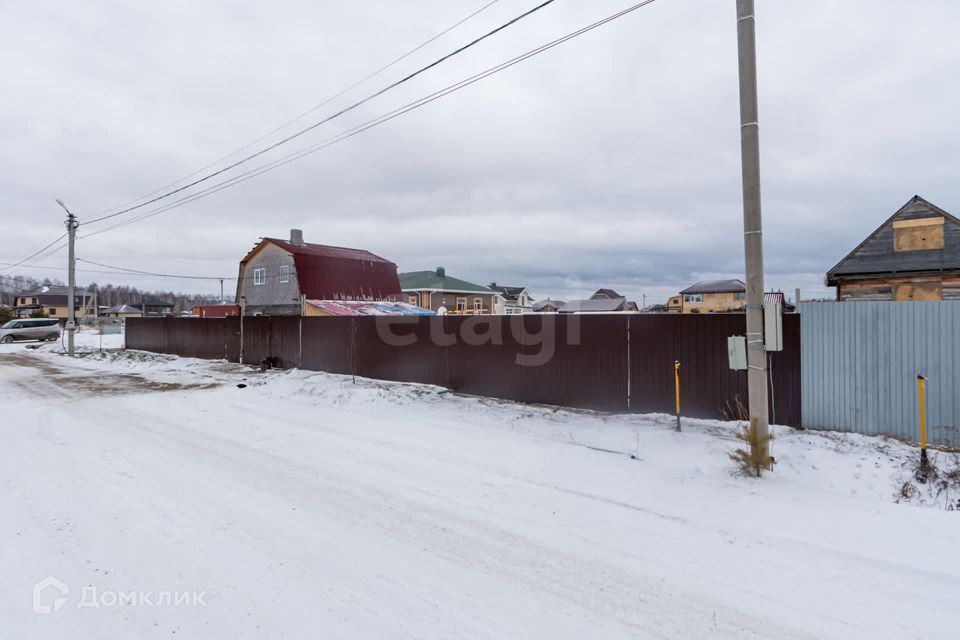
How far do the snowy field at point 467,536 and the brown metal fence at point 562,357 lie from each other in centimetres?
91

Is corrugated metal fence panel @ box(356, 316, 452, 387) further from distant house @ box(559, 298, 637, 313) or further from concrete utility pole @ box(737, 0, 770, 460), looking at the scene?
distant house @ box(559, 298, 637, 313)

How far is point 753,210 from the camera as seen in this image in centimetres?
594

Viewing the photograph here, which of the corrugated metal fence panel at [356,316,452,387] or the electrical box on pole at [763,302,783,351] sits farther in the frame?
the corrugated metal fence panel at [356,316,452,387]

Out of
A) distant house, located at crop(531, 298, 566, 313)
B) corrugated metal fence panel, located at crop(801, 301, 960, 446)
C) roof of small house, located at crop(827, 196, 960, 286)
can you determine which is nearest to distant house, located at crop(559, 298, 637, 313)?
distant house, located at crop(531, 298, 566, 313)

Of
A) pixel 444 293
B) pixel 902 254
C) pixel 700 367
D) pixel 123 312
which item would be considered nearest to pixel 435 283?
pixel 444 293

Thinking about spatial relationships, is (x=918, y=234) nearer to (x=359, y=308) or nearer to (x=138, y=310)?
(x=359, y=308)

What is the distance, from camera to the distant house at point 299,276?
31.7m

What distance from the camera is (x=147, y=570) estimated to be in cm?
369

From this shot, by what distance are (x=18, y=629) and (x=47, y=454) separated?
5072 mm

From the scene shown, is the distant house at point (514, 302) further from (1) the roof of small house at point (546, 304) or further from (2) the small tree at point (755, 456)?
(2) the small tree at point (755, 456)

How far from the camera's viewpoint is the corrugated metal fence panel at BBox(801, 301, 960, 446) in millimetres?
6832

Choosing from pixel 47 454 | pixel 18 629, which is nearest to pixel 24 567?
pixel 18 629

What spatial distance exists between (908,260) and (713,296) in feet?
143

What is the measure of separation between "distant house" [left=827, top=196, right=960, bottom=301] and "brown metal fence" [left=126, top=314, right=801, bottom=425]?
15.0 m
